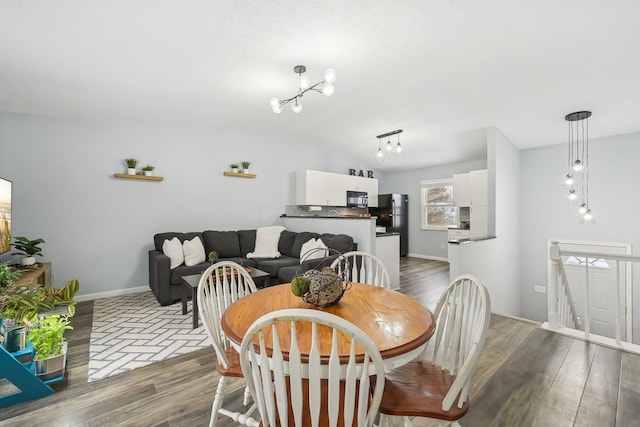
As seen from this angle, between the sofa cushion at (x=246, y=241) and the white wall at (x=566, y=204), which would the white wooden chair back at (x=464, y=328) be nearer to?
the sofa cushion at (x=246, y=241)

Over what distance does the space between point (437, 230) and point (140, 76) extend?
6.74m

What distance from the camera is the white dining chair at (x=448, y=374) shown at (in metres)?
1.11

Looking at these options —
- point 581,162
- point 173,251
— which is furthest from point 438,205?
point 173,251

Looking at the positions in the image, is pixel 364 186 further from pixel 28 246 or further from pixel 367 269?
pixel 28 246

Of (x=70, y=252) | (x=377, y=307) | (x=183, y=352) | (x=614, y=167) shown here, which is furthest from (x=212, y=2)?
(x=614, y=167)

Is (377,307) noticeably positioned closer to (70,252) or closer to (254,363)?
(254,363)

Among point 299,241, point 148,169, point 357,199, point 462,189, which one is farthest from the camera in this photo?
point 357,199

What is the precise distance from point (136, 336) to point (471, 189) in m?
5.96

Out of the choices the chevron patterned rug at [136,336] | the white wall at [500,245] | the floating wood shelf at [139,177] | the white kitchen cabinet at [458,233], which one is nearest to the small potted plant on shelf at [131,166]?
the floating wood shelf at [139,177]

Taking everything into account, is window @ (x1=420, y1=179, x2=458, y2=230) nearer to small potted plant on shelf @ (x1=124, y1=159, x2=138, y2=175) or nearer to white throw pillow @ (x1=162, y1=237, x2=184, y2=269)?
white throw pillow @ (x1=162, y1=237, x2=184, y2=269)

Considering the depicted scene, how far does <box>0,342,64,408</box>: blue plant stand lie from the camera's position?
182 centimetres

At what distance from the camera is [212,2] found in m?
2.05

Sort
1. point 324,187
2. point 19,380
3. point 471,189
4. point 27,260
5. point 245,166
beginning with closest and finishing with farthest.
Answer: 1. point 19,380
2. point 27,260
3. point 245,166
4. point 471,189
5. point 324,187

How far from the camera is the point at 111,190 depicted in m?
4.20
